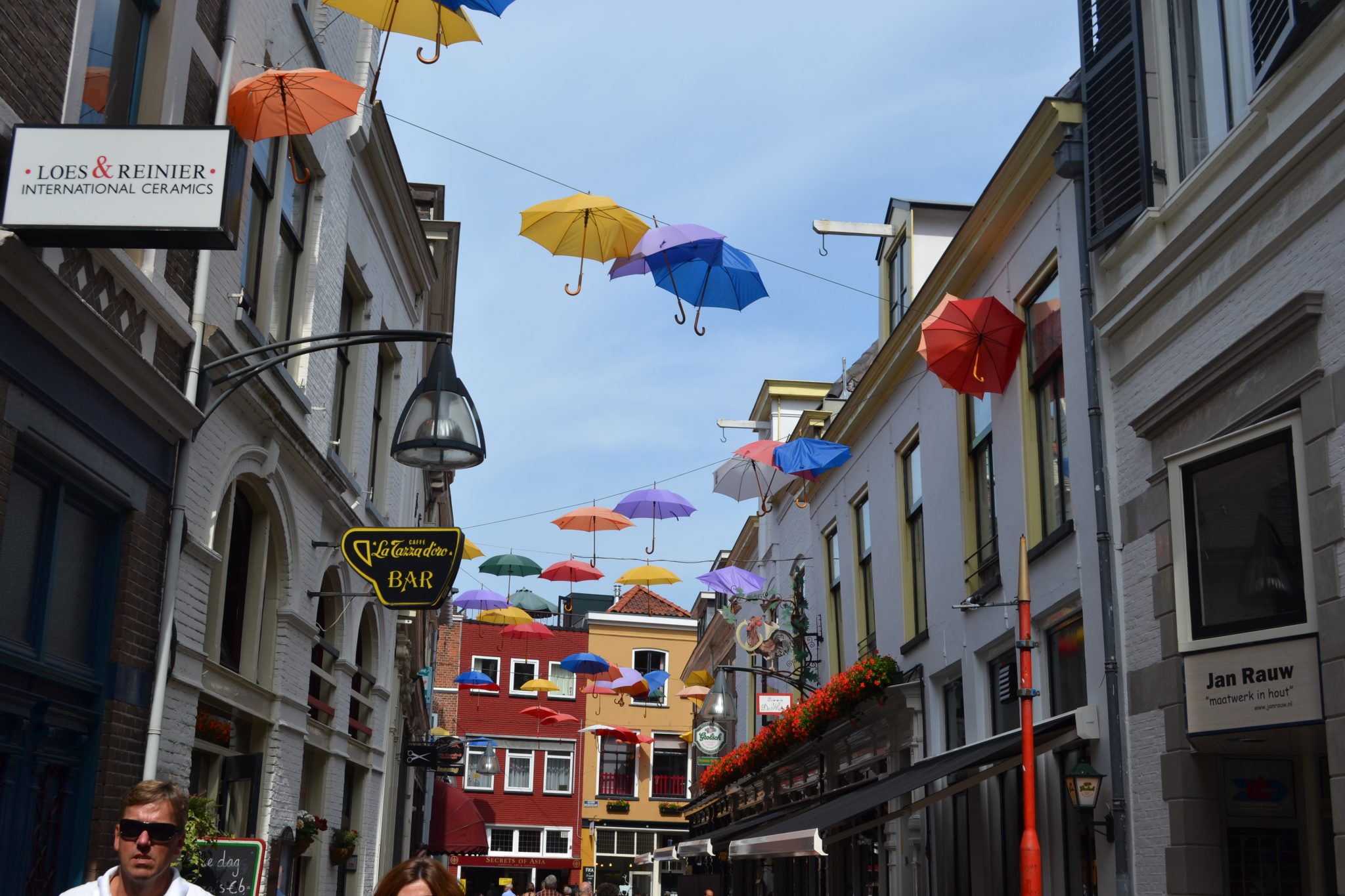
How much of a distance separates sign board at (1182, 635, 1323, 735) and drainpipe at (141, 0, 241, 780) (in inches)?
274

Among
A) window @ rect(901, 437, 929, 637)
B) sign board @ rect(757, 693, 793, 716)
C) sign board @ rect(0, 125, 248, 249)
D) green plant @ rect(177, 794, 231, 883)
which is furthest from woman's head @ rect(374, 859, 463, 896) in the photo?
sign board @ rect(757, 693, 793, 716)

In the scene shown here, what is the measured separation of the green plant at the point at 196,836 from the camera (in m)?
8.88

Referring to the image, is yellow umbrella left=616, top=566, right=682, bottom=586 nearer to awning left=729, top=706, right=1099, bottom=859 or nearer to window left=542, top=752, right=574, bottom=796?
awning left=729, top=706, right=1099, bottom=859

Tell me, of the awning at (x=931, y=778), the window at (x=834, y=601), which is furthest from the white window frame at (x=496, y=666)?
the awning at (x=931, y=778)

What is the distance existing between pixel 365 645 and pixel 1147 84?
1248 cm

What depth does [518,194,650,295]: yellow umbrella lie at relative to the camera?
1375 cm

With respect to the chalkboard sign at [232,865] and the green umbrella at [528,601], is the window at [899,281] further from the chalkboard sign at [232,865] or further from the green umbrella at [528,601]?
the green umbrella at [528,601]

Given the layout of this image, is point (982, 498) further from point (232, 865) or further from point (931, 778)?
point (232, 865)

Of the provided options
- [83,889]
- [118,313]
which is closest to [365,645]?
[118,313]

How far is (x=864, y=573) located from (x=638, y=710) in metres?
34.2

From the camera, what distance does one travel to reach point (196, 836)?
9.18 meters

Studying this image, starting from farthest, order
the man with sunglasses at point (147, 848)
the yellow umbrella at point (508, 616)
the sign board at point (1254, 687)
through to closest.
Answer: the yellow umbrella at point (508, 616)
the sign board at point (1254, 687)
the man with sunglasses at point (147, 848)

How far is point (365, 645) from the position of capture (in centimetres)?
1867

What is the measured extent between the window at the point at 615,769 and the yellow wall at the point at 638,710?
23 centimetres
